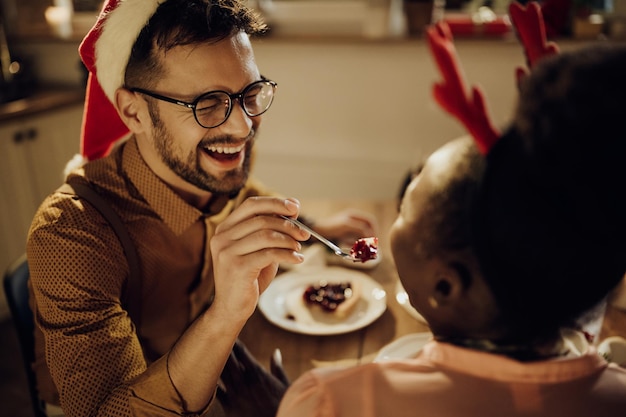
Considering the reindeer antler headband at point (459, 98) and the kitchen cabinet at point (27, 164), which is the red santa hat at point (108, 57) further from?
the kitchen cabinet at point (27, 164)

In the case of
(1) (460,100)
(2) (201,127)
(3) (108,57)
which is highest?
(1) (460,100)

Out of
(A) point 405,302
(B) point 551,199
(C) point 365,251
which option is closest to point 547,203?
(B) point 551,199

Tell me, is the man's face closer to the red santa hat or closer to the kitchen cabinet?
the red santa hat

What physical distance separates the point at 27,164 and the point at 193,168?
1.99m

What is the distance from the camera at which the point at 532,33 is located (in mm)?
759

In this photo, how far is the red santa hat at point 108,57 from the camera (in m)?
1.17

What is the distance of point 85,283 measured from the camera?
1023mm

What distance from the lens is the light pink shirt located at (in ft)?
1.98

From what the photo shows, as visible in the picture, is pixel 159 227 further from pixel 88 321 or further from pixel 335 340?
pixel 335 340

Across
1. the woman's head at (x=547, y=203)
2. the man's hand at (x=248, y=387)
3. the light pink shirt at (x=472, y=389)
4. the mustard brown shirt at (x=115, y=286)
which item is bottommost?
the man's hand at (x=248, y=387)

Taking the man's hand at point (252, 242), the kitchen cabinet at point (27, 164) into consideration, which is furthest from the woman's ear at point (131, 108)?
the kitchen cabinet at point (27, 164)

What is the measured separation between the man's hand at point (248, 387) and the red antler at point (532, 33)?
680 mm

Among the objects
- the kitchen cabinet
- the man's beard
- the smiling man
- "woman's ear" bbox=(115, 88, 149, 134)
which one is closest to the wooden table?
the smiling man

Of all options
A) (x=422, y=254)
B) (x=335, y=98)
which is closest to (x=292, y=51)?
(x=335, y=98)
